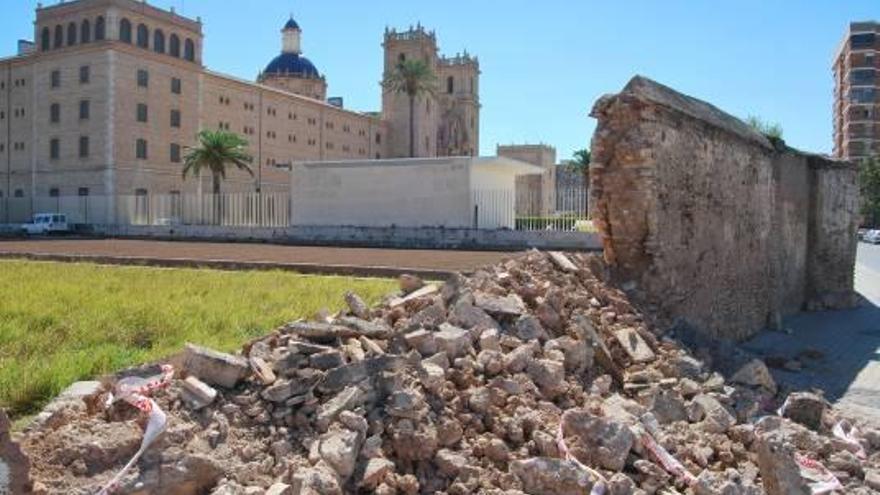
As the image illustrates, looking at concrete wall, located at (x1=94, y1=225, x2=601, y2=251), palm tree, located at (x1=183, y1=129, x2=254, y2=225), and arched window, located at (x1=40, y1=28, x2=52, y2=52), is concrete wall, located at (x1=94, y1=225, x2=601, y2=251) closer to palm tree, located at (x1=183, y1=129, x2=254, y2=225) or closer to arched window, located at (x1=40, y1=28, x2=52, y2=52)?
palm tree, located at (x1=183, y1=129, x2=254, y2=225)

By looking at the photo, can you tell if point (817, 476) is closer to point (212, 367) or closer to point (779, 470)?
point (779, 470)

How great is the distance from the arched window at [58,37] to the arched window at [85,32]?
2037 mm

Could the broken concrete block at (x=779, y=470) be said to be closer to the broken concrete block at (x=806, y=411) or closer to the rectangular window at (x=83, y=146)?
the broken concrete block at (x=806, y=411)

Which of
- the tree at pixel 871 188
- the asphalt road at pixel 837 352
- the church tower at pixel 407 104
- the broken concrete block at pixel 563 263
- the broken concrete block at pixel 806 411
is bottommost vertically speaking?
the asphalt road at pixel 837 352

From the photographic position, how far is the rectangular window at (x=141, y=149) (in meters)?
50.6

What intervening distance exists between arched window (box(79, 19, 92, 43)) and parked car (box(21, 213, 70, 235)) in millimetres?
14402

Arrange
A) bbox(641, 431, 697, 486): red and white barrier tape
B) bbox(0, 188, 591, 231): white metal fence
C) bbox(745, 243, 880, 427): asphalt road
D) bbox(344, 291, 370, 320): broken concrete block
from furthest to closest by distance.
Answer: bbox(0, 188, 591, 231): white metal fence → bbox(745, 243, 880, 427): asphalt road → bbox(344, 291, 370, 320): broken concrete block → bbox(641, 431, 697, 486): red and white barrier tape

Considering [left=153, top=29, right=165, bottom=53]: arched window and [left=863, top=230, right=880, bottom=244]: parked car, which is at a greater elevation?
[left=153, top=29, right=165, bottom=53]: arched window

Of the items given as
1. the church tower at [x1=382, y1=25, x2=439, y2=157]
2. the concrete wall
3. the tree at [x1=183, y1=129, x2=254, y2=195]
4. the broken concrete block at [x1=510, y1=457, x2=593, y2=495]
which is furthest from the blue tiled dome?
the broken concrete block at [x1=510, y1=457, x2=593, y2=495]

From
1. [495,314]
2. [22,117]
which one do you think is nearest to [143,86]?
[22,117]

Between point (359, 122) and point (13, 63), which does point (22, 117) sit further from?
point (359, 122)

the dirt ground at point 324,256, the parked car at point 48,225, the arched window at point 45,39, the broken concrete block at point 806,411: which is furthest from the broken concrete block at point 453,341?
the arched window at point 45,39

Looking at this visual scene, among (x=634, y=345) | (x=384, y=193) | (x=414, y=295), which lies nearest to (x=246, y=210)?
(x=384, y=193)

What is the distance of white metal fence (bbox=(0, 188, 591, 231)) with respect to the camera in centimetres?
2470
